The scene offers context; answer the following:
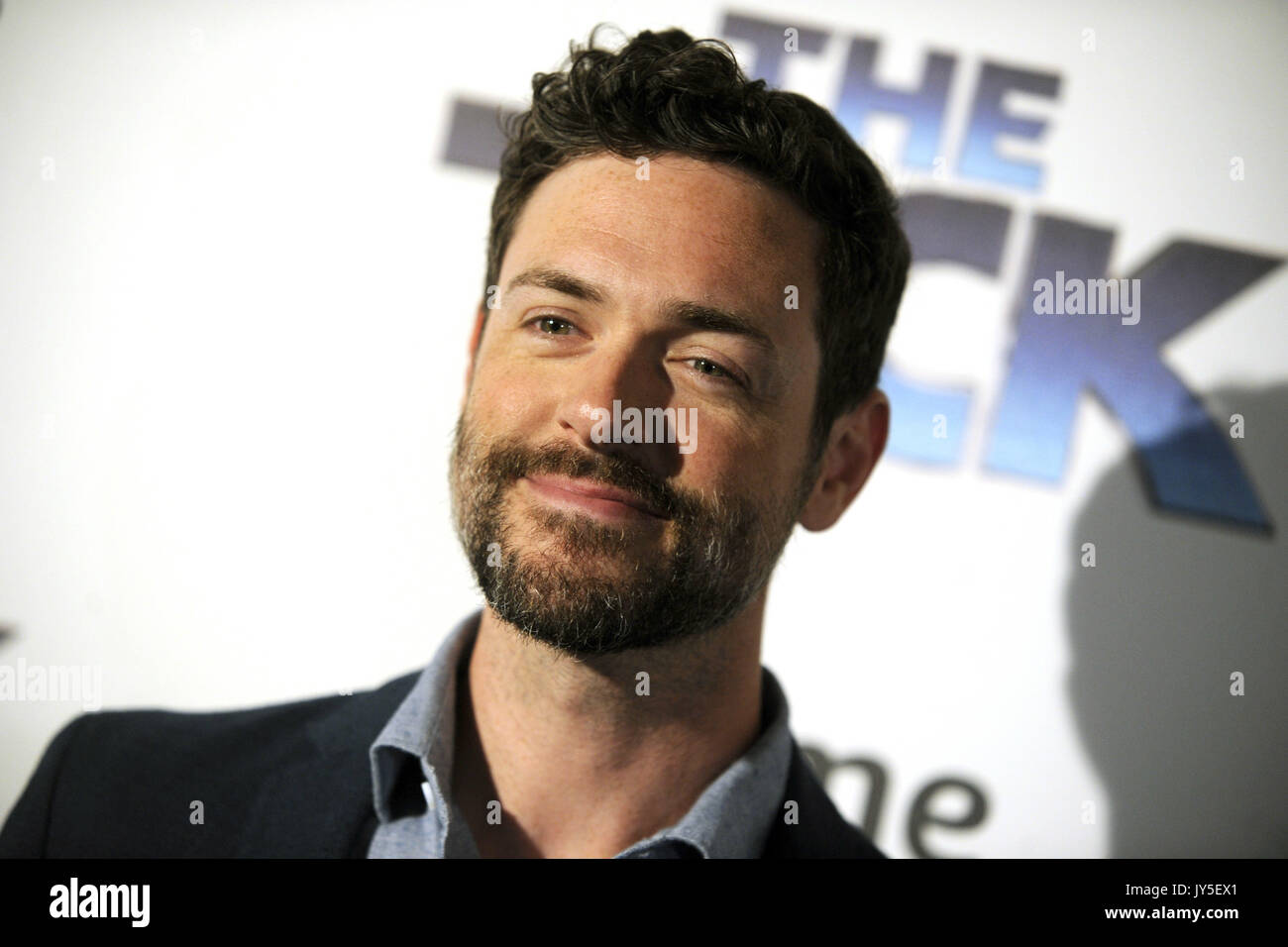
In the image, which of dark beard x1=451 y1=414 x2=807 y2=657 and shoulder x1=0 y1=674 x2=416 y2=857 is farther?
shoulder x1=0 y1=674 x2=416 y2=857

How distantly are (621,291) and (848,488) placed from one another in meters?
0.77

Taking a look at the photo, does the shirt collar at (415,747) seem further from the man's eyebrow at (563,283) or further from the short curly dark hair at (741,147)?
the short curly dark hair at (741,147)

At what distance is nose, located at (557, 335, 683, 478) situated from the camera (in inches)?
71.4

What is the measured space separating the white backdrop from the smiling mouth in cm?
139

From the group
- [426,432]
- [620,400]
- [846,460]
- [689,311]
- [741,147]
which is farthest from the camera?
[426,432]

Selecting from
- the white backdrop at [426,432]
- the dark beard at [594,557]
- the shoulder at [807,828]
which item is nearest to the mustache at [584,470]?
the dark beard at [594,557]

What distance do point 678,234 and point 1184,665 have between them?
7.46 feet

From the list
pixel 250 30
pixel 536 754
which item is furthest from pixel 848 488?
pixel 250 30

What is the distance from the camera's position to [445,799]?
6.24ft

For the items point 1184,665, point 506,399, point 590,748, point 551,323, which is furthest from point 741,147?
point 1184,665

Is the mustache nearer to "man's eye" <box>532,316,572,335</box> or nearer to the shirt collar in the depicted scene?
"man's eye" <box>532,316,572,335</box>

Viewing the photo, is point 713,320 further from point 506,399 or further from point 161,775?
point 161,775

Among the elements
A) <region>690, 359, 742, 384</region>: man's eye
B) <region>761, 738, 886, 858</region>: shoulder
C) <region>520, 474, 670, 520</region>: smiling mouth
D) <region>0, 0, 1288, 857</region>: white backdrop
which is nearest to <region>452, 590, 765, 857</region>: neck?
<region>761, 738, 886, 858</region>: shoulder
